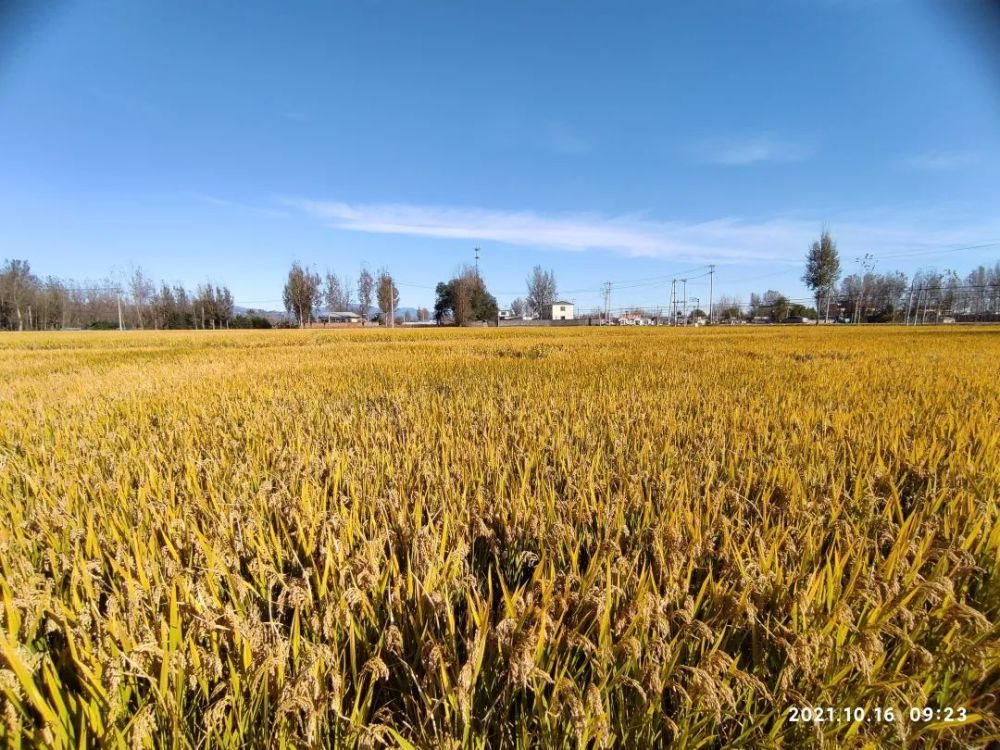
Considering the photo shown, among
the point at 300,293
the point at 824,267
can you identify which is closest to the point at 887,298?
the point at 824,267

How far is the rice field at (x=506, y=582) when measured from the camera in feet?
2.32

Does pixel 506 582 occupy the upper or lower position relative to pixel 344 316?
lower

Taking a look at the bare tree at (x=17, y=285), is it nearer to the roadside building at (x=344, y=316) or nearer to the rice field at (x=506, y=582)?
the roadside building at (x=344, y=316)

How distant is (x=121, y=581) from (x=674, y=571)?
53.2 inches

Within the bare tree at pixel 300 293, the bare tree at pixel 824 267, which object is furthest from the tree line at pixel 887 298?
the bare tree at pixel 300 293

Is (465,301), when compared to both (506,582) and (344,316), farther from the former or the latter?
(506,582)

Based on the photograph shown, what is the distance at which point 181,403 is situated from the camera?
10.8 ft

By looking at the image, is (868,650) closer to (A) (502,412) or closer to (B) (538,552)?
(B) (538,552)

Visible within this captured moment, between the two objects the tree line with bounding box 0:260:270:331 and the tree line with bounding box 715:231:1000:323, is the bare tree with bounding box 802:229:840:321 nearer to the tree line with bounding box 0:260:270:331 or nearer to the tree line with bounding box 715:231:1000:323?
the tree line with bounding box 715:231:1000:323

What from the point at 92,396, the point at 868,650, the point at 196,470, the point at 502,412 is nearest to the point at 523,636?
the point at 868,650

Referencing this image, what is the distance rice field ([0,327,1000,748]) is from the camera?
2.32 ft

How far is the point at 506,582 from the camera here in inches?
46.8
